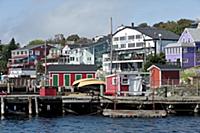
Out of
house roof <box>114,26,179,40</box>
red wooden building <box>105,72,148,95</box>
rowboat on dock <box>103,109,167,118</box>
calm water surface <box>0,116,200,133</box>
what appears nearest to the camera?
calm water surface <box>0,116,200,133</box>

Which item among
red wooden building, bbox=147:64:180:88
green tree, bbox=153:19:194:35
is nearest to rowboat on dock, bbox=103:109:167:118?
red wooden building, bbox=147:64:180:88

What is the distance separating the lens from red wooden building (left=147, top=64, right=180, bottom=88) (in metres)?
81.4

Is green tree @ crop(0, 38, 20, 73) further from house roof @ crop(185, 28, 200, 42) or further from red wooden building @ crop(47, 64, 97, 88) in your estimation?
red wooden building @ crop(47, 64, 97, 88)

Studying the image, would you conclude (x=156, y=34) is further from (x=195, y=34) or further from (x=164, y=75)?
(x=164, y=75)

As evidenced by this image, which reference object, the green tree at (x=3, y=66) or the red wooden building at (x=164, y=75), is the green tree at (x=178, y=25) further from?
the red wooden building at (x=164, y=75)

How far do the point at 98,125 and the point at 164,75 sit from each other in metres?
33.0

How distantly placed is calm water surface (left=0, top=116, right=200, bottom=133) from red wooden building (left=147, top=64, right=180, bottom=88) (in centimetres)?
2349

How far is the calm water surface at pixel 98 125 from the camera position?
157 ft

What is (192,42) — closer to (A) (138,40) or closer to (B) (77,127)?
(A) (138,40)

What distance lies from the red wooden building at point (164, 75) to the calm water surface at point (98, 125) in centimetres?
2349

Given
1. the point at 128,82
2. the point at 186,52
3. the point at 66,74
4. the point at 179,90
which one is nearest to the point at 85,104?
the point at 128,82

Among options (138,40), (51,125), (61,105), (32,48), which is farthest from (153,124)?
(32,48)

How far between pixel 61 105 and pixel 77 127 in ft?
38.8

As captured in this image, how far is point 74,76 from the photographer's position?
9212 cm
